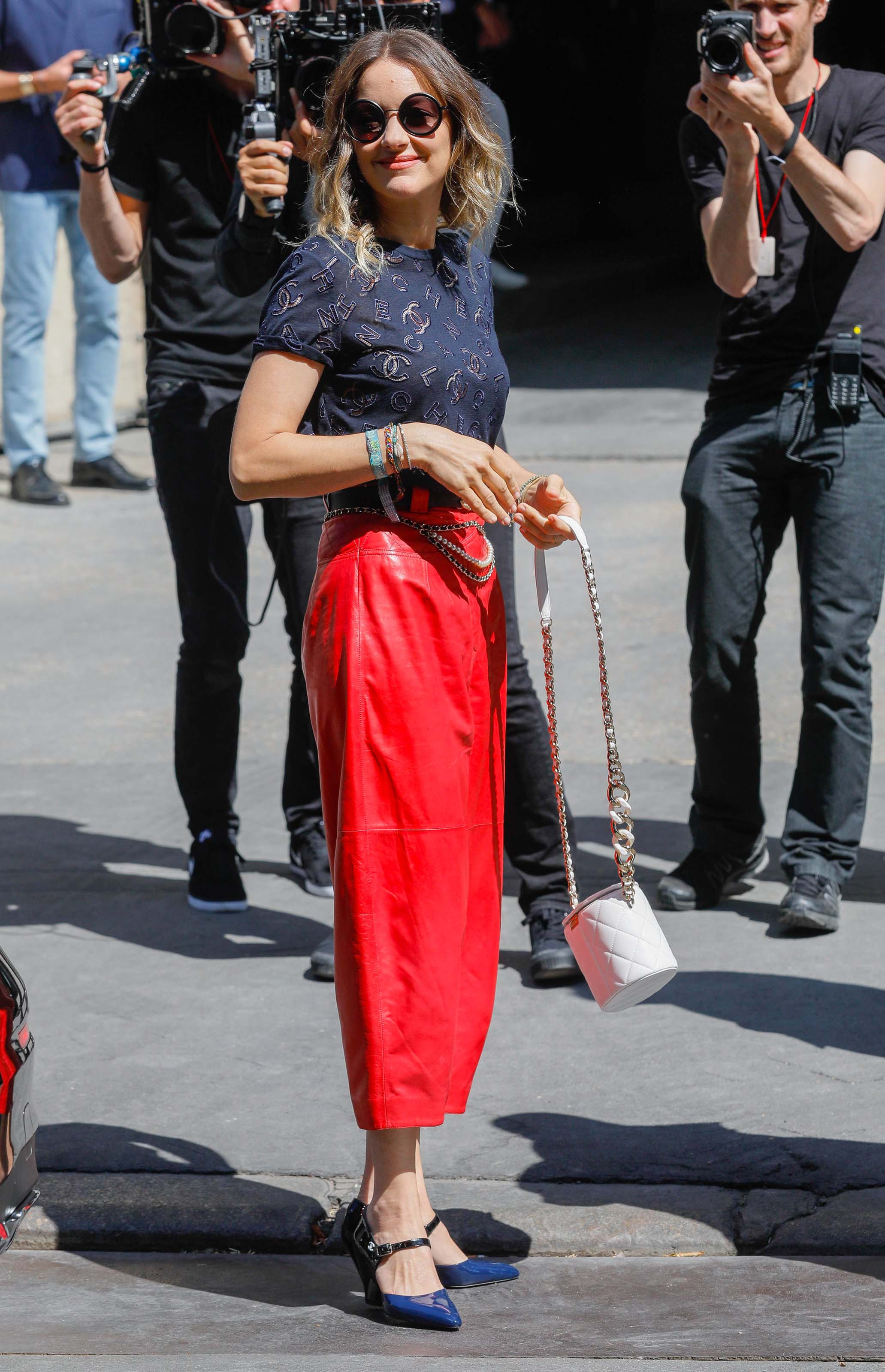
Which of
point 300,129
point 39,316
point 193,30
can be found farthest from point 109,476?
point 300,129

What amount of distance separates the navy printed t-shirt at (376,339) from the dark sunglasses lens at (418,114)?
193mm

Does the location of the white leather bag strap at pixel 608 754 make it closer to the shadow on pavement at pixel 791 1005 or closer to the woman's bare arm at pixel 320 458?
the woman's bare arm at pixel 320 458

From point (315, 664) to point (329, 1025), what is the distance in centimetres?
139

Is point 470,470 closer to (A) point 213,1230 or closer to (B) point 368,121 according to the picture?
(B) point 368,121

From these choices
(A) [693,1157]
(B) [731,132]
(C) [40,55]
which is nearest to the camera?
(A) [693,1157]

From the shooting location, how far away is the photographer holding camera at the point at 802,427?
4484mm

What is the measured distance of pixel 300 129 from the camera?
447 cm

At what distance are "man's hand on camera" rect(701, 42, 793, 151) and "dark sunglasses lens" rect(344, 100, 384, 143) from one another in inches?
56.5

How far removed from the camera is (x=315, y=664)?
3.14m

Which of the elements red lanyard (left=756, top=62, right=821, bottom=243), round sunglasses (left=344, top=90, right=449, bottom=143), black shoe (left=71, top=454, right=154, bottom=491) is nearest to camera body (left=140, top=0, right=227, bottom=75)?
red lanyard (left=756, top=62, right=821, bottom=243)

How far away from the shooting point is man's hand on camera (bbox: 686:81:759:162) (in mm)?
4391

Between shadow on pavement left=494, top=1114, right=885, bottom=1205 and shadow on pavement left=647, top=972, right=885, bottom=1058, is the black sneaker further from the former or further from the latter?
shadow on pavement left=494, top=1114, right=885, bottom=1205

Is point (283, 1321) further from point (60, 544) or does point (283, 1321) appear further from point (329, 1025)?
point (60, 544)

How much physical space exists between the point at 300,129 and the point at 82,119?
64cm
